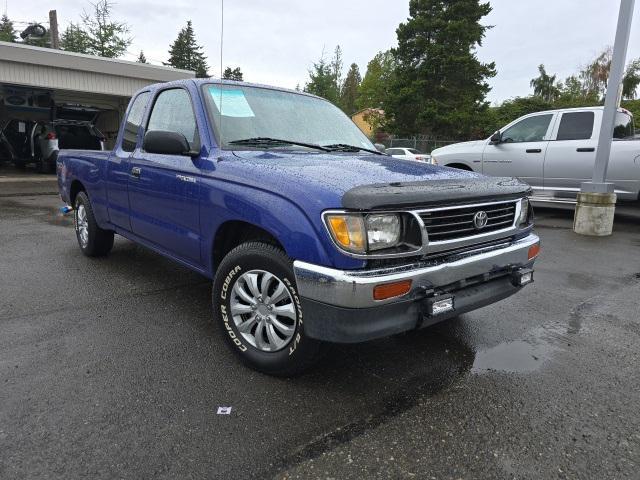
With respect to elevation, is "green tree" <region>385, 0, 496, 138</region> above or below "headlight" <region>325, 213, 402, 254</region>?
above

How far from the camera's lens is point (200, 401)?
256cm

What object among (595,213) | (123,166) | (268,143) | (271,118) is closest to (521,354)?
(268,143)

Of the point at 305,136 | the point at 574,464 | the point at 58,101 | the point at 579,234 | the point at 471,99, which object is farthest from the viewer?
the point at 471,99

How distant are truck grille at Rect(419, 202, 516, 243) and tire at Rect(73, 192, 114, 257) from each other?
13.0 feet

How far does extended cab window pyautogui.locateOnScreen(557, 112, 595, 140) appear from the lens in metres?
8.27

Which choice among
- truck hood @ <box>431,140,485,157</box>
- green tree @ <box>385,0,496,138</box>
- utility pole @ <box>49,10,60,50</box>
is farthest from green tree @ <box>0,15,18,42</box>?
truck hood @ <box>431,140,485,157</box>

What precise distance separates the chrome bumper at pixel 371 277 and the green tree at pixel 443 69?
110 feet

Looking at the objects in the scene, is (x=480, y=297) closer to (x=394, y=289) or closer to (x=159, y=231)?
(x=394, y=289)

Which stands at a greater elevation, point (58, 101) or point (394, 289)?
point (58, 101)

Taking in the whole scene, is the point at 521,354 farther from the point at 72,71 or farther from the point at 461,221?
the point at 72,71

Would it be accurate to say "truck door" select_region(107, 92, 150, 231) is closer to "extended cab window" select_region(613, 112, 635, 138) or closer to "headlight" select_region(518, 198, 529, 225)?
"headlight" select_region(518, 198, 529, 225)

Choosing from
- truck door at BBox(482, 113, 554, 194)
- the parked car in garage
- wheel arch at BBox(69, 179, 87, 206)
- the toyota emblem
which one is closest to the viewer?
the toyota emblem

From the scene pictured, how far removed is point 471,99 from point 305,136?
34.0 meters

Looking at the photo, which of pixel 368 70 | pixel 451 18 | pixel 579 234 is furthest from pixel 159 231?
pixel 368 70
